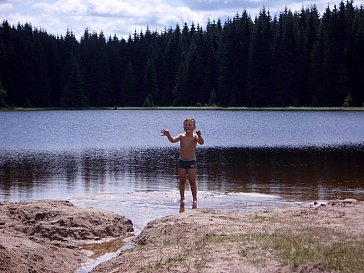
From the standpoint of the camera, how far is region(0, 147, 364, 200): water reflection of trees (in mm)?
19484

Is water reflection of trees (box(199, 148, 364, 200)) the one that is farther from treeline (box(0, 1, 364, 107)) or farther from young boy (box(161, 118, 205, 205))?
treeline (box(0, 1, 364, 107))

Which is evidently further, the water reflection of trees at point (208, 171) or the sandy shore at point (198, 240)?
the water reflection of trees at point (208, 171)

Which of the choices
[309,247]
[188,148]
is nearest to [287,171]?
[188,148]

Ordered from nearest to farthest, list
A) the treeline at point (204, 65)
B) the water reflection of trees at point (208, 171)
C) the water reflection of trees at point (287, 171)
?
1. the water reflection of trees at point (287, 171)
2. the water reflection of trees at point (208, 171)
3. the treeline at point (204, 65)

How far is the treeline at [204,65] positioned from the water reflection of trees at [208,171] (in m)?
70.8

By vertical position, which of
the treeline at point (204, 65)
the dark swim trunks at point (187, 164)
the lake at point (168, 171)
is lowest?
the lake at point (168, 171)

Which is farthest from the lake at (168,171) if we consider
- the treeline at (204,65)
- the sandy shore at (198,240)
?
the treeline at (204,65)

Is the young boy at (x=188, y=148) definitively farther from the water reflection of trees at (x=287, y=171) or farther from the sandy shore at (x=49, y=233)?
the water reflection of trees at (x=287, y=171)

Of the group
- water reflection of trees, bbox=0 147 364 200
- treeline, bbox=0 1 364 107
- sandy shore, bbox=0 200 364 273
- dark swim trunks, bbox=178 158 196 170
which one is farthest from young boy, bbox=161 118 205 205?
treeline, bbox=0 1 364 107

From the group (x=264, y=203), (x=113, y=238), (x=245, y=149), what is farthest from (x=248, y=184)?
(x=245, y=149)

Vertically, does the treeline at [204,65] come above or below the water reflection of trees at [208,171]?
above

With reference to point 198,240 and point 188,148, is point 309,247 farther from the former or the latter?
point 188,148

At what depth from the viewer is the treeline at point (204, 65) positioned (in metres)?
106

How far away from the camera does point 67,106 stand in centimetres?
13000
